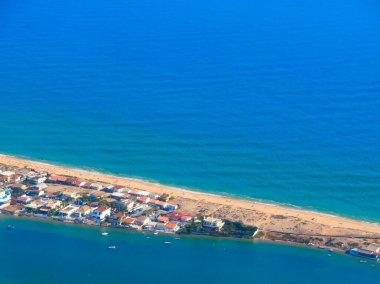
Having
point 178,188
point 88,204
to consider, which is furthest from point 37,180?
point 178,188

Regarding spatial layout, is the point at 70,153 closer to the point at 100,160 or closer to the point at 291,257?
the point at 100,160

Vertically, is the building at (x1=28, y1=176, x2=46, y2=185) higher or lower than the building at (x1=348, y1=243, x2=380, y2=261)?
higher

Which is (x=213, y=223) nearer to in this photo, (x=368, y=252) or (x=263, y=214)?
(x=263, y=214)

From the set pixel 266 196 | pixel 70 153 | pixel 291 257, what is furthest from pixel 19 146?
pixel 291 257

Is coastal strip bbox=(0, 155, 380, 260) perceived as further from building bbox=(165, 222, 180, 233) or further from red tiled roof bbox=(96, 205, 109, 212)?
red tiled roof bbox=(96, 205, 109, 212)

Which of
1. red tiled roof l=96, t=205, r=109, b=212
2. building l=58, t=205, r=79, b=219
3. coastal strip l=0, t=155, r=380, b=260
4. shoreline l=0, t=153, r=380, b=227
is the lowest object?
building l=58, t=205, r=79, b=219

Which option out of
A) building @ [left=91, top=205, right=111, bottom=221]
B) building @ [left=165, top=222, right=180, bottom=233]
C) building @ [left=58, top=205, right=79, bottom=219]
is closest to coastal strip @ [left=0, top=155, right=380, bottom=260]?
building @ [left=165, top=222, right=180, bottom=233]
